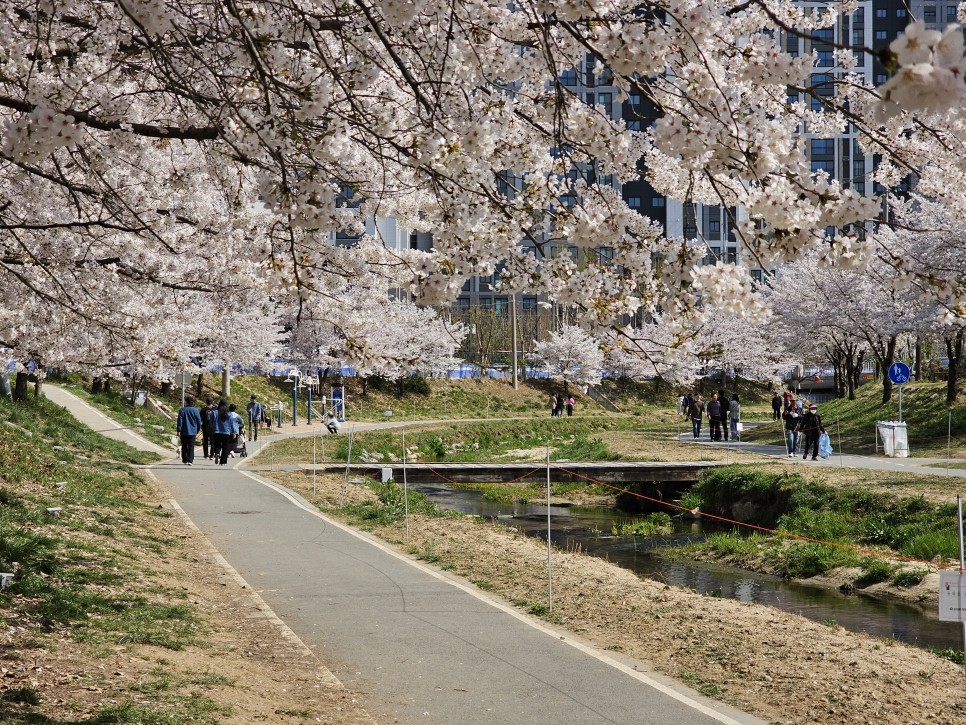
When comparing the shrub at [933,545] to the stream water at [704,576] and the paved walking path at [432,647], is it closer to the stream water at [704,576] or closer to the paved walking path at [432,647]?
the stream water at [704,576]

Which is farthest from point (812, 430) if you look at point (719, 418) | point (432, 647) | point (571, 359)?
point (571, 359)

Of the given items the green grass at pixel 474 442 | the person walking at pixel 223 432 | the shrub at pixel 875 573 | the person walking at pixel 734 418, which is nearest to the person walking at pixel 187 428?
the person walking at pixel 223 432

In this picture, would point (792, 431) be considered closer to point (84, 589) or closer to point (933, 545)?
point (933, 545)

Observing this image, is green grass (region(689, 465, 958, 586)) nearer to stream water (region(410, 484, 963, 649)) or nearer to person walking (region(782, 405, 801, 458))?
stream water (region(410, 484, 963, 649))

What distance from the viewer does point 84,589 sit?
390 inches

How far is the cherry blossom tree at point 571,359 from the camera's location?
72688 millimetres

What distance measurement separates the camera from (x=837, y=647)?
33.1 ft

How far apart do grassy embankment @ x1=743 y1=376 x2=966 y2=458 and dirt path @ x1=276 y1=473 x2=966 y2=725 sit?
60.3 feet

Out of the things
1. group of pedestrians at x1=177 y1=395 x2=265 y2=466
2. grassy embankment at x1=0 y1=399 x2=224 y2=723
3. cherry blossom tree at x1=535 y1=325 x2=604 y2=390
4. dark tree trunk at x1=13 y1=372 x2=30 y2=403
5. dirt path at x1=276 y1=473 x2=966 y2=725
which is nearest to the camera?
grassy embankment at x1=0 y1=399 x2=224 y2=723

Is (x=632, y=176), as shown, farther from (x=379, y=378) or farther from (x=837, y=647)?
(x=379, y=378)

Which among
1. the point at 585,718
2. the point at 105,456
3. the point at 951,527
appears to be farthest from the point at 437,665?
the point at 105,456

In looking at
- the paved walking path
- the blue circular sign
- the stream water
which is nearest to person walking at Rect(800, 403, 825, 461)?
the blue circular sign

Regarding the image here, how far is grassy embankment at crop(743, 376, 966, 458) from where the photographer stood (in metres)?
30.6

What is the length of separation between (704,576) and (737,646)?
7.90 m
